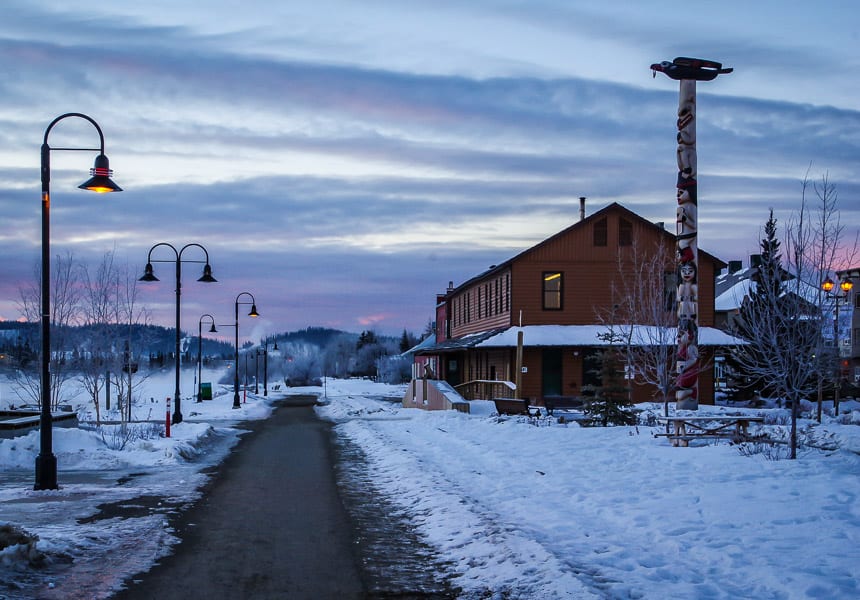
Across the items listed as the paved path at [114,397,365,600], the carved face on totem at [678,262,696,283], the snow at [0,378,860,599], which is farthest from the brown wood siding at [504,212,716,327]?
the paved path at [114,397,365,600]

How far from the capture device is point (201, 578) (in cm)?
823

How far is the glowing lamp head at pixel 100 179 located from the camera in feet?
46.9

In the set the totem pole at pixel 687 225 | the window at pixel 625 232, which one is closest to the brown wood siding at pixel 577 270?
the window at pixel 625 232

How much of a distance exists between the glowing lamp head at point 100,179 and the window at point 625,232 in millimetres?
28350

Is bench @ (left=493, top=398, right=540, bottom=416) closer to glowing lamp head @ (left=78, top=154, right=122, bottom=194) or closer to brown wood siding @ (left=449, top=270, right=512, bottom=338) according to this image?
brown wood siding @ (left=449, top=270, right=512, bottom=338)

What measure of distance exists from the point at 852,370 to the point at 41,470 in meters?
79.0

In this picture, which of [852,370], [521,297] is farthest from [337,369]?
[521,297]

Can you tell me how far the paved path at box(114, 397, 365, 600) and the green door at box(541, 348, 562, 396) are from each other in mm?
21507

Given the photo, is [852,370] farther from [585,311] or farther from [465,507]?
[465,507]

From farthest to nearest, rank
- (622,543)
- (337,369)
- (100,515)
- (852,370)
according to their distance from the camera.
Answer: (337,369), (852,370), (100,515), (622,543)

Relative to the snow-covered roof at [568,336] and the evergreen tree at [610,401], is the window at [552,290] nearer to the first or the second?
the snow-covered roof at [568,336]

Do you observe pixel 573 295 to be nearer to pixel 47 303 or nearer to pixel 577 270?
pixel 577 270

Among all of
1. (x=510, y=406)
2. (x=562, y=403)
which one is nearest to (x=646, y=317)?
(x=562, y=403)

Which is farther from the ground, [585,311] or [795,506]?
[585,311]
